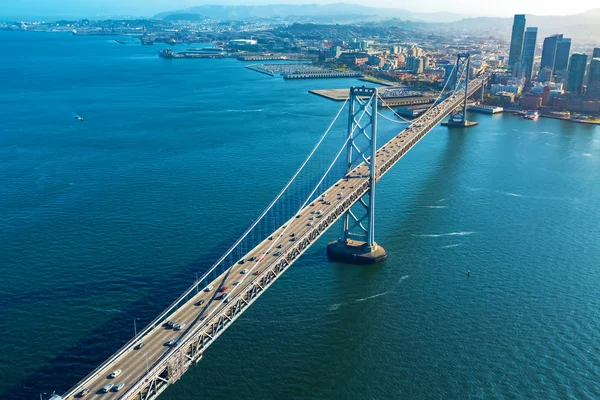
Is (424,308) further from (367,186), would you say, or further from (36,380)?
(36,380)

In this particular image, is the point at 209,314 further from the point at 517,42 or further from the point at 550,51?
the point at 517,42

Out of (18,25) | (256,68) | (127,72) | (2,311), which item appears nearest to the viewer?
(2,311)

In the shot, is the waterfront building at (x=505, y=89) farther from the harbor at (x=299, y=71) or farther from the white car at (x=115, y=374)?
the white car at (x=115, y=374)

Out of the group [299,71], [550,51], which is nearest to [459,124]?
[550,51]

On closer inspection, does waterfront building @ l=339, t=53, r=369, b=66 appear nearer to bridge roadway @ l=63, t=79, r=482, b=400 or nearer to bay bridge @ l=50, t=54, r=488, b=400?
bay bridge @ l=50, t=54, r=488, b=400

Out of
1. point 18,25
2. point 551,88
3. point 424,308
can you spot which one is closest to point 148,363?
point 424,308

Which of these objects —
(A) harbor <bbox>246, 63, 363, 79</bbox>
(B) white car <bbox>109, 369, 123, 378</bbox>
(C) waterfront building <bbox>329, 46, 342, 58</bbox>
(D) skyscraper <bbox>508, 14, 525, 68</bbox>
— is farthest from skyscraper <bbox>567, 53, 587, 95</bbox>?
(B) white car <bbox>109, 369, 123, 378</bbox>
